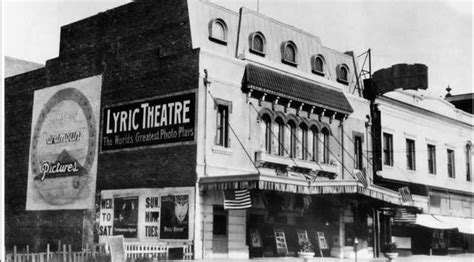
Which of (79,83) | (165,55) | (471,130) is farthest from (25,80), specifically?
(471,130)

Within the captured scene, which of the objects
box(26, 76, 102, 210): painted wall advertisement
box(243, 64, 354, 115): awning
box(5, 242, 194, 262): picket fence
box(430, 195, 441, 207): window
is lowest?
box(5, 242, 194, 262): picket fence

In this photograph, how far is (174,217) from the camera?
23.8 m

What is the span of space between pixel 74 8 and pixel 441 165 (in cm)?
2175

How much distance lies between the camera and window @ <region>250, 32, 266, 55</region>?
26766mm

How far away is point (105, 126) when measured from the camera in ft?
89.6

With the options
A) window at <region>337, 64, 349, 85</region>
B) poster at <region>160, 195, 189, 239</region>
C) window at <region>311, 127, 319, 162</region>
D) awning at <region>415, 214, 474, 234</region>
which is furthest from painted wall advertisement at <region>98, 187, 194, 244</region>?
awning at <region>415, 214, 474, 234</region>

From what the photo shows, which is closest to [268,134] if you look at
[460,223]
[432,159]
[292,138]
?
[292,138]

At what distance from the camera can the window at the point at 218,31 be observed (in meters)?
25.4

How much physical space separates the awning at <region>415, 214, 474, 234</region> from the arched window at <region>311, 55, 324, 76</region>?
29.8 ft

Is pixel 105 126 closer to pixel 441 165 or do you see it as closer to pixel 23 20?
pixel 23 20

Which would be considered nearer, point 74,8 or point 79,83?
point 74,8

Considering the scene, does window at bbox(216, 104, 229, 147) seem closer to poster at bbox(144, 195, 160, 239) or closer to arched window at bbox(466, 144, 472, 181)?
poster at bbox(144, 195, 160, 239)

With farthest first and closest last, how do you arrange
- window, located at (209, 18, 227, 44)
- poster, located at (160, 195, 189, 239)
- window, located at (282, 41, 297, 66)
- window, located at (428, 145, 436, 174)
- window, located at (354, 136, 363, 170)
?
window, located at (428, 145, 436, 174) < window, located at (354, 136, 363, 170) < window, located at (282, 41, 297, 66) < window, located at (209, 18, 227, 44) < poster, located at (160, 195, 189, 239)

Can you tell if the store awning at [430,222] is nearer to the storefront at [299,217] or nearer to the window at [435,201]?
the storefront at [299,217]
